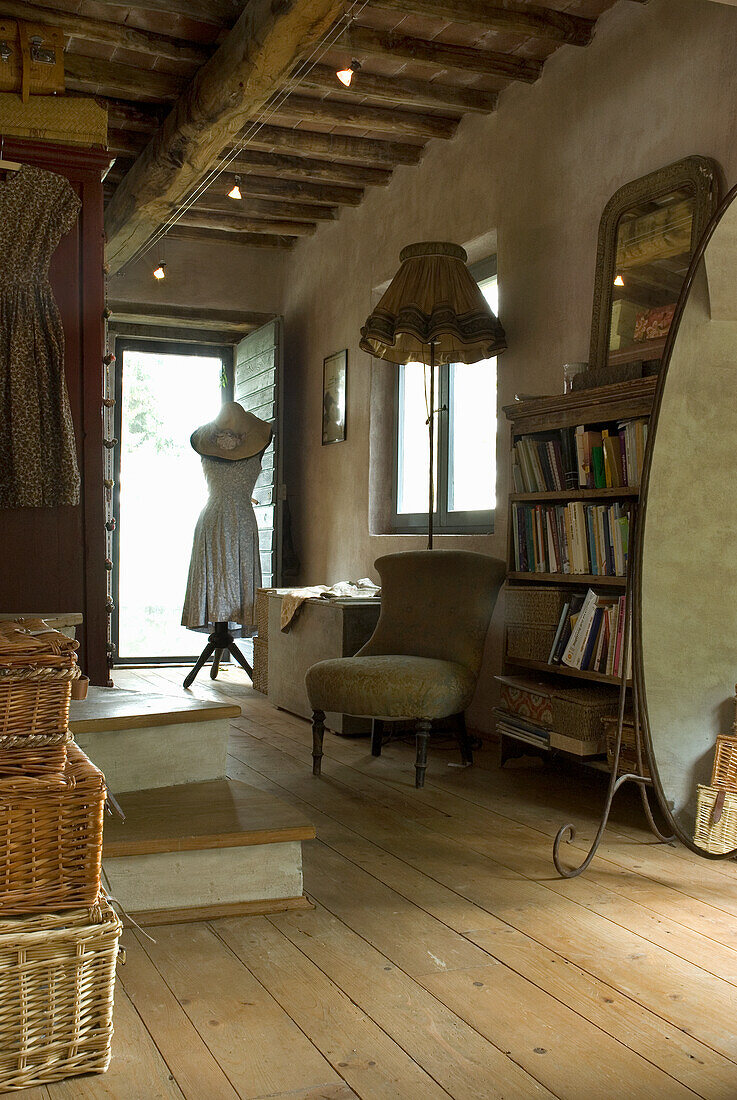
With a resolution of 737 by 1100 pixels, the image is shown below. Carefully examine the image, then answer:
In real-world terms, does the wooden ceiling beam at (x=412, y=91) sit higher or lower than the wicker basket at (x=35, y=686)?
higher

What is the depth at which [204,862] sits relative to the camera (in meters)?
2.28

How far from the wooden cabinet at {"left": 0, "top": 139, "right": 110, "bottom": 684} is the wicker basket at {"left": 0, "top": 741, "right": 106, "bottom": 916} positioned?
2.24 metres

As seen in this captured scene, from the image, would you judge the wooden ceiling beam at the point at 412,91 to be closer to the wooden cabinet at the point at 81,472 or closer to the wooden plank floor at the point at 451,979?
the wooden cabinet at the point at 81,472

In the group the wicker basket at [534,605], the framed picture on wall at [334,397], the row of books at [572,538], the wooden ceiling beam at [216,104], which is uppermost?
the wooden ceiling beam at [216,104]

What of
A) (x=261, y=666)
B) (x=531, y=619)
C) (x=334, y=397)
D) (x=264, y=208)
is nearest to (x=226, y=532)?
(x=261, y=666)

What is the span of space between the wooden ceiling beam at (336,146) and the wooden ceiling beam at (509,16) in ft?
4.33

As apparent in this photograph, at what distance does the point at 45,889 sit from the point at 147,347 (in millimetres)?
6035

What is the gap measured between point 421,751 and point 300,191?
369cm

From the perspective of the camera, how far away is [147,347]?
7129 millimetres

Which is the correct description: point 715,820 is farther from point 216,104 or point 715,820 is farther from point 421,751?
point 216,104

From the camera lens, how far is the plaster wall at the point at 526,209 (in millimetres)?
3334

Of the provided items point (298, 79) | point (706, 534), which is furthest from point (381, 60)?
point (706, 534)

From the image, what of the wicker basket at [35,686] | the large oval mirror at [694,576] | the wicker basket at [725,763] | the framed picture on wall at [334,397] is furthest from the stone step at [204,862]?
the framed picture on wall at [334,397]

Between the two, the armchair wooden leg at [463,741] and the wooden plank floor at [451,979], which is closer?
the wooden plank floor at [451,979]
